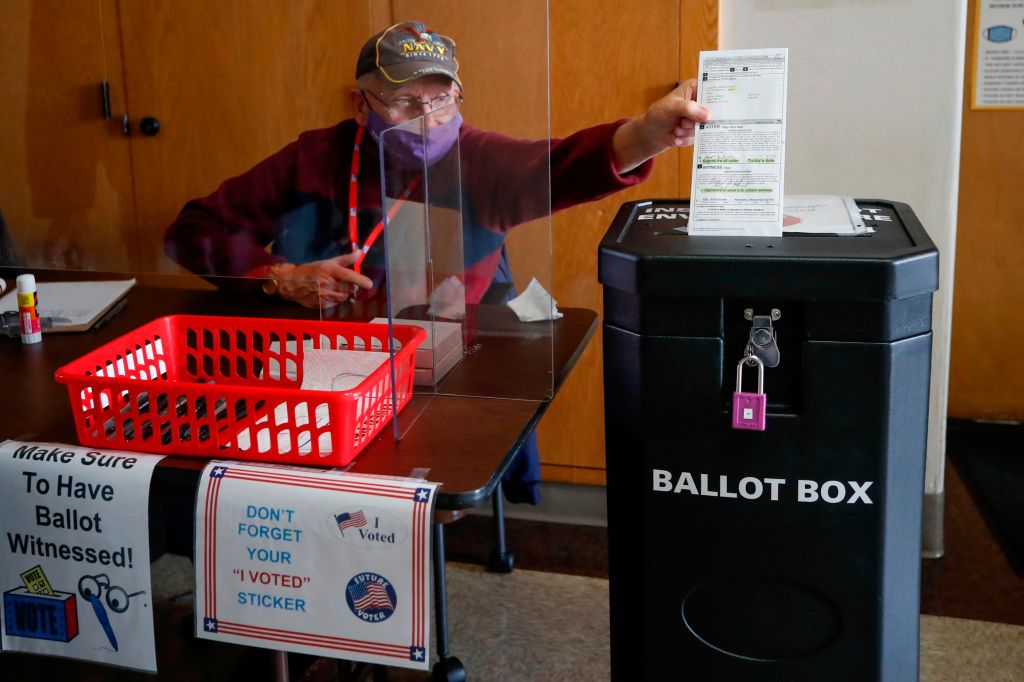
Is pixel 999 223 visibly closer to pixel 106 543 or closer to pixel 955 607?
pixel 955 607

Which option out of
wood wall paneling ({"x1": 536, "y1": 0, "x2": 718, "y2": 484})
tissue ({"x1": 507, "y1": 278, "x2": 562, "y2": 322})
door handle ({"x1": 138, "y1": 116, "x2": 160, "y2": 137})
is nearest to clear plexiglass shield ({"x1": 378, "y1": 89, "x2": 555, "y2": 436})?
tissue ({"x1": 507, "y1": 278, "x2": 562, "y2": 322})

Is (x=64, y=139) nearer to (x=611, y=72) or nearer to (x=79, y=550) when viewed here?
(x=611, y=72)

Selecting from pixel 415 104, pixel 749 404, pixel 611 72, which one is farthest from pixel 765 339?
pixel 611 72

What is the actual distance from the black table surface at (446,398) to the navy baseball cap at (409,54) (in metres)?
0.44

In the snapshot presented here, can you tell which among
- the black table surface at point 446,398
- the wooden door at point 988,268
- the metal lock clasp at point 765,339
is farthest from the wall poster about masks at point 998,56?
the metal lock clasp at point 765,339

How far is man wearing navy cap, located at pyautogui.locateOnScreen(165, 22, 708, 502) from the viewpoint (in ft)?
5.50

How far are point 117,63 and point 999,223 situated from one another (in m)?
2.65

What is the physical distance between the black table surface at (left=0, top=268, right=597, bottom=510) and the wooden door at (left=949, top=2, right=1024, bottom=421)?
1.95 m

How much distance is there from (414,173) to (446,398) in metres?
0.33

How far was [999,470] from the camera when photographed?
323cm

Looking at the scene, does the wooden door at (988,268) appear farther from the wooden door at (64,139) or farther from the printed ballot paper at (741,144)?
the wooden door at (64,139)

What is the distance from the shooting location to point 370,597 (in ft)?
4.28

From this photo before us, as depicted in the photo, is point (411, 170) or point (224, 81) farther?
point (224, 81)

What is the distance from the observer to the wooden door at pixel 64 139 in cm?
294
